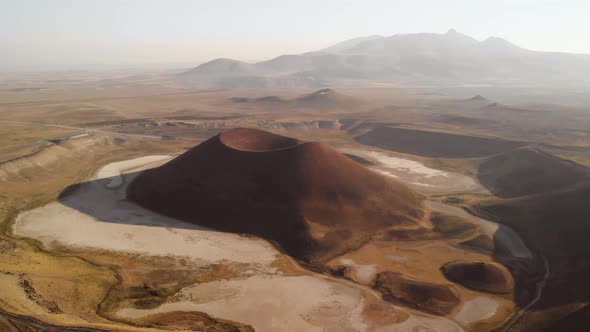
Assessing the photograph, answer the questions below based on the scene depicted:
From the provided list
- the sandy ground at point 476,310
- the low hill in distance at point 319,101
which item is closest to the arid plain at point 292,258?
the sandy ground at point 476,310

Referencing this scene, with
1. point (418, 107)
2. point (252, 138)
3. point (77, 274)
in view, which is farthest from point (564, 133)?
point (77, 274)

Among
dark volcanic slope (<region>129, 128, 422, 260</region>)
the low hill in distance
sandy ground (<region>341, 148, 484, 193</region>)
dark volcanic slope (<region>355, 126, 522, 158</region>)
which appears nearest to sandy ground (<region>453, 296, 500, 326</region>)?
dark volcanic slope (<region>129, 128, 422, 260</region>)

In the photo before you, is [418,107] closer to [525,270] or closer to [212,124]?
[212,124]

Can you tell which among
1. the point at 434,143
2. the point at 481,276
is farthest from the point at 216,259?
the point at 434,143

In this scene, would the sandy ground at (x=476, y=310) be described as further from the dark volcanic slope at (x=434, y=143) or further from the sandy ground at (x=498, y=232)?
the dark volcanic slope at (x=434, y=143)

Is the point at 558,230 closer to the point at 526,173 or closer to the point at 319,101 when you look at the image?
the point at 526,173

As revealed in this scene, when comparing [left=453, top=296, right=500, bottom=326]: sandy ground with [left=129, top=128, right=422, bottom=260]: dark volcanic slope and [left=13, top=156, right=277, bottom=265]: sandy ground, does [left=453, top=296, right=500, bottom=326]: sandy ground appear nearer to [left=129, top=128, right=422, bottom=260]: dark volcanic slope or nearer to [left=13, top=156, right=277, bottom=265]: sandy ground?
[left=129, top=128, right=422, bottom=260]: dark volcanic slope
